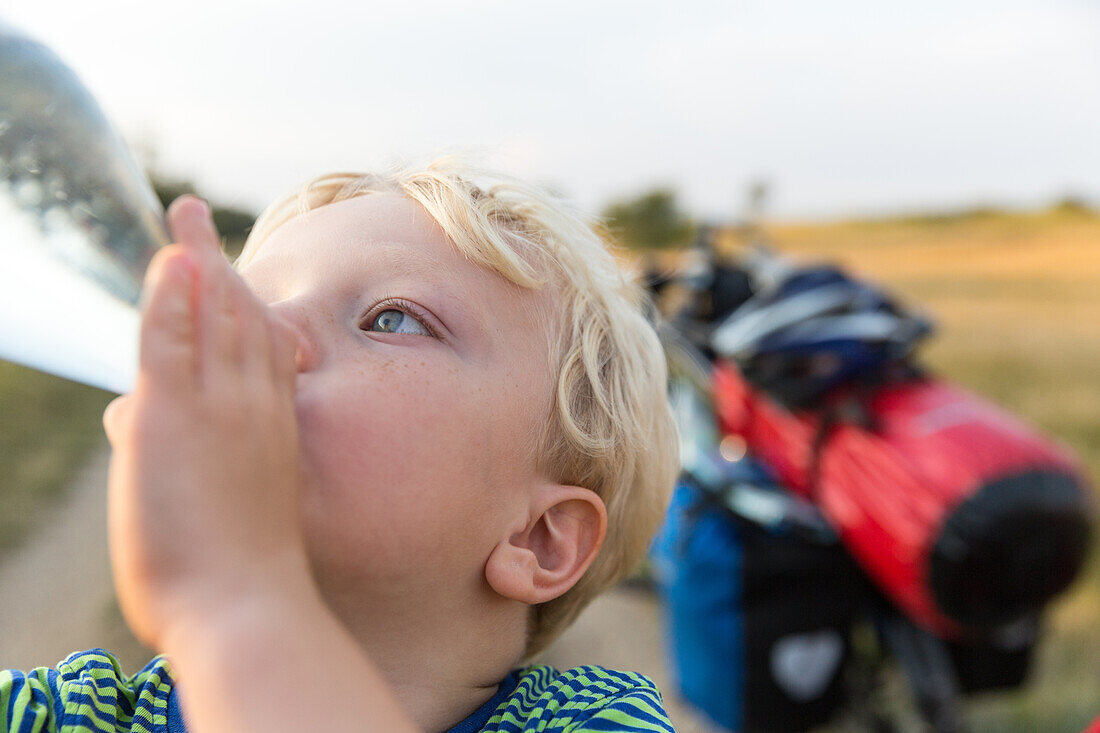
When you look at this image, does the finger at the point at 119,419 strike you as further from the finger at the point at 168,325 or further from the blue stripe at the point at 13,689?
the blue stripe at the point at 13,689

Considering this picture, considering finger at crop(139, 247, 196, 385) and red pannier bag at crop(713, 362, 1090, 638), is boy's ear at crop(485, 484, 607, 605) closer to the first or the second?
finger at crop(139, 247, 196, 385)

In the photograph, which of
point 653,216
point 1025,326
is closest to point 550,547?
point 653,216

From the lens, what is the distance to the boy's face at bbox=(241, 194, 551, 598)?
89 centimetres

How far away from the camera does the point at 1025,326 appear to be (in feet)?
32.9

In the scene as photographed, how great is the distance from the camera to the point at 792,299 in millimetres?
2752

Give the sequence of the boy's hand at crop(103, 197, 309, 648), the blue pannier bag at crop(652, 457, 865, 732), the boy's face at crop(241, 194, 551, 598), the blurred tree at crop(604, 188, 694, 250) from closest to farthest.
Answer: the boy's hand at crop(103, 197, 309, 648) → the boy's face at crop(241, 194, 551, 598) → the blue pannier bag at crop(652, 457, 865, 732) → the blurred tree at crop(604, 188, 694, 250)

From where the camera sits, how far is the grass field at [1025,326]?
3121 millimetres

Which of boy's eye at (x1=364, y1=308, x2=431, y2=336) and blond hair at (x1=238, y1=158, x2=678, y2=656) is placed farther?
blond hair at (x1=238, y1=158, x2=678, y2=656)

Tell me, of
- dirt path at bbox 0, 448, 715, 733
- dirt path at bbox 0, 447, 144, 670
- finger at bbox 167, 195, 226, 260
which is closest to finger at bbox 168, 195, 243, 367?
finger at bbox 167, 195, 226, 260

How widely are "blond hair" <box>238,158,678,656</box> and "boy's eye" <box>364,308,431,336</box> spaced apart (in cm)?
14

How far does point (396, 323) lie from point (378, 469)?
20 cm

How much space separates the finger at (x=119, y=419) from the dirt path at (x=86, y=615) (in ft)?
8.36

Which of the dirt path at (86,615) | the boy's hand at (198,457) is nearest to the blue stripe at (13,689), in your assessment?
the boy's hand at (198,457)

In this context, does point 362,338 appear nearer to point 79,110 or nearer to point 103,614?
point 79,110
